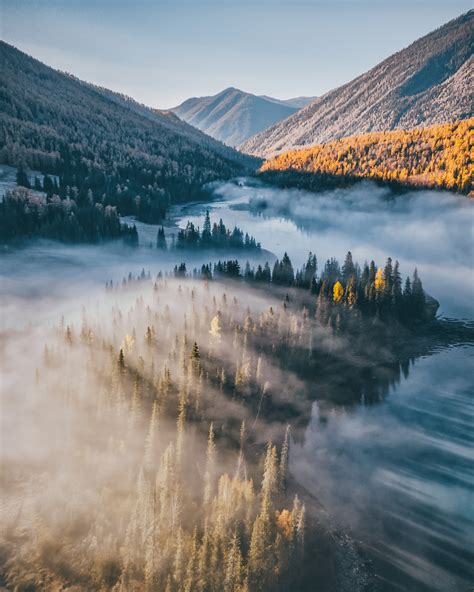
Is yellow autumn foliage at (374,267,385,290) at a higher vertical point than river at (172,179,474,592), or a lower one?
higher

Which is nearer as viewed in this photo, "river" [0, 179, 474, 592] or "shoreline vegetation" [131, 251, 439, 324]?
"river" [0, 179, 474, 592]

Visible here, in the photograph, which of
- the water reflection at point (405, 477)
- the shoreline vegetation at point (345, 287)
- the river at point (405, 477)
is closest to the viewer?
the river at point (405, 477)

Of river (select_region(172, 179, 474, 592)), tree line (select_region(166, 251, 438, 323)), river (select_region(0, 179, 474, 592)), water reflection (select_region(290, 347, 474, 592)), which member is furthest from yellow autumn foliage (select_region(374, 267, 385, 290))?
water reflection (select_region(290, 347, 474, 592))

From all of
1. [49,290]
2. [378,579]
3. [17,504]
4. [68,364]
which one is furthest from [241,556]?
[49,290]

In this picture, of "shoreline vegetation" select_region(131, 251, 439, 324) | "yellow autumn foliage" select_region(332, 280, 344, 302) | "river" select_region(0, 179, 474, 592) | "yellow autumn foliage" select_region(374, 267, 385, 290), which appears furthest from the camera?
"yellow autumn foliage" select_region(374, 267, 385, 290)

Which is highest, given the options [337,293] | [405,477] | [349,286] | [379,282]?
[349,286]

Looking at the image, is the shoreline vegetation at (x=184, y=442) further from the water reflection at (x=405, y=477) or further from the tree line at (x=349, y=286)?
the water reflection at (x=405, y=477)

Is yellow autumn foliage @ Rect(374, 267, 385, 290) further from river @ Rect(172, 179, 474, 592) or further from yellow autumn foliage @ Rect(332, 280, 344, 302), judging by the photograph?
river @ Rect(172, 179, 474, 592)

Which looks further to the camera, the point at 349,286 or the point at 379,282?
the point at 379,282

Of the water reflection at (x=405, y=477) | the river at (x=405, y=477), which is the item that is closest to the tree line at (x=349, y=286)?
the river at (x=405, y=477)

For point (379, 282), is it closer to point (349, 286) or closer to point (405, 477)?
point (349, 286)

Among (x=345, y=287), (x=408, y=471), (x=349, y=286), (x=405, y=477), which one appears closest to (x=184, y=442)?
(x=405, y=477)

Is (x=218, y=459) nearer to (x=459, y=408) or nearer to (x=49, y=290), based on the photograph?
(x=459, y=408)
